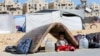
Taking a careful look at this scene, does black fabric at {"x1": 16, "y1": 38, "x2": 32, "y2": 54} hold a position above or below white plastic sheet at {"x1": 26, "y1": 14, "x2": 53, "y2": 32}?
above

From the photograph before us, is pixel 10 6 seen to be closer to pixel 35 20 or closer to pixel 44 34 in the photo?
pixel 35 20

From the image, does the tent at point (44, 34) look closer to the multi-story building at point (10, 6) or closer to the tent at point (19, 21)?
the tent at point (19, 21)

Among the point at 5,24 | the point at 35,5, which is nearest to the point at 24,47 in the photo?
the point at 5,24

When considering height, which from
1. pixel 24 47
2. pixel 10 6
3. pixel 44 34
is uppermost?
pixel 44 34

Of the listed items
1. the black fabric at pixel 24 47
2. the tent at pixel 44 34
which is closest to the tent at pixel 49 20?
the tent at pixel 44 34

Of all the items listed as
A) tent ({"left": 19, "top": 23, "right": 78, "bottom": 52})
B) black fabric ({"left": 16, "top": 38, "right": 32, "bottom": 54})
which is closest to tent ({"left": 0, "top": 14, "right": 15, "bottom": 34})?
tent ({"left": 19, "top": 23, "right": 78, "bottom": 52})

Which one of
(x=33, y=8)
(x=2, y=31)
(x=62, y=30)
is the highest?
(x=62, y=30)

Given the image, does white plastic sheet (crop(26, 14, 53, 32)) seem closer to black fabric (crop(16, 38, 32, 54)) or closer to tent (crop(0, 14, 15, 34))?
tent (crop(0, 14, 15, 34))

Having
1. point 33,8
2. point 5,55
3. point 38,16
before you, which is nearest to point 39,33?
point 5,55

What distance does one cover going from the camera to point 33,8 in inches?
3666

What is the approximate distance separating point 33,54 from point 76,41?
2.45 m

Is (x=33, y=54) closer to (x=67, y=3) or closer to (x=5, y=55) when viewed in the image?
(x=5, y=55)

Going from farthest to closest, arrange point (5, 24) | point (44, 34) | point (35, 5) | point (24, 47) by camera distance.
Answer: point (35, 5) → point (5, 24) → point (44, 34) → point (24, 47)

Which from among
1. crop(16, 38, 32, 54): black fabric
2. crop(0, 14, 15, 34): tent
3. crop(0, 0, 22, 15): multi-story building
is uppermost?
crop(16, 38, 32, 54): black fabric
